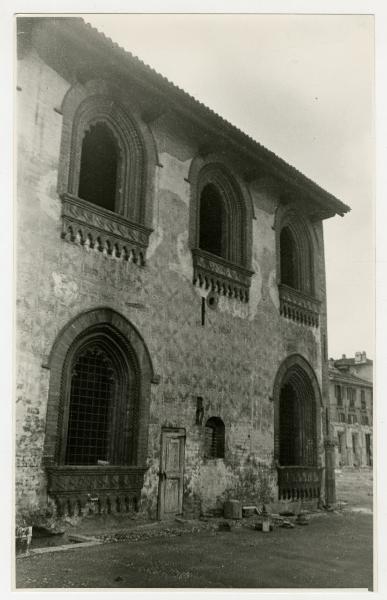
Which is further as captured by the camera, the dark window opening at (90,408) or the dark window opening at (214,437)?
the dark window opening at (214,437)

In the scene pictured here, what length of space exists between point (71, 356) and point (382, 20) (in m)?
7.32

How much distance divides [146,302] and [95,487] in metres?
3.82

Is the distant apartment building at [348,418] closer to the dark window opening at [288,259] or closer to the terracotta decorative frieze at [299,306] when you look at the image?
the terracotta decorative frieze at [299,306]

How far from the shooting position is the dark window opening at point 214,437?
13.5m

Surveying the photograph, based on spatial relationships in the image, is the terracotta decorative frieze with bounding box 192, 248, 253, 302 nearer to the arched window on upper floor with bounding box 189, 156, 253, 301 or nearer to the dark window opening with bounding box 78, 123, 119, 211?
the arched window on upper floor with bounding box 189, 156, 253, 301

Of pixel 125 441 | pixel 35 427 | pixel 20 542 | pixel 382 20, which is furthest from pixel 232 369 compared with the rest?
pixel 382 20

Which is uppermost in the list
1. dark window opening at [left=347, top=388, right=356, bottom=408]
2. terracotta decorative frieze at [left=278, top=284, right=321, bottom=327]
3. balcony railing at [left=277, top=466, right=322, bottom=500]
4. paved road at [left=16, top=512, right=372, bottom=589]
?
terracotta decorative frieze at [left=278, top=284, right=321, bottom=327]

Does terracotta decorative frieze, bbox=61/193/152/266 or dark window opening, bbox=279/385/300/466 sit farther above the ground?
terracotta decorative frieze, bbox=61/193/152/266

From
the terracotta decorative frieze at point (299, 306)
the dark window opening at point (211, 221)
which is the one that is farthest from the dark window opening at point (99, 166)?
the terracotta decorative frieze at point (299, 306)

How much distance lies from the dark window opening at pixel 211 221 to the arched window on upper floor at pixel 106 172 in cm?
267

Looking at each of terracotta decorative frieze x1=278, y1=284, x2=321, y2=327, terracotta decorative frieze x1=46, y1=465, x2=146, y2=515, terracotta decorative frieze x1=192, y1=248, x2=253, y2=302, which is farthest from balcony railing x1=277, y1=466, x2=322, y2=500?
terracotta decorative frieze x1=46, y1=465, x2=146, y2=515

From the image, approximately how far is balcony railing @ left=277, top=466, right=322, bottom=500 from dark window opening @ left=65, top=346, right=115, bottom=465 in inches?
229

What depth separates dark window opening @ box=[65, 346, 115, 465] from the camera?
1091 centimetres

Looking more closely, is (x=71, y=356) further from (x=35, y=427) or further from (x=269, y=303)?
(x=269, y=303)
